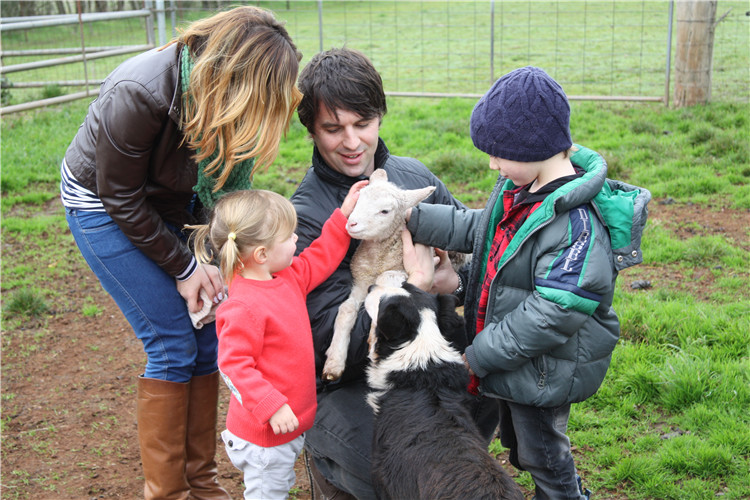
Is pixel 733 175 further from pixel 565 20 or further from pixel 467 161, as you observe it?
pixel 565 20

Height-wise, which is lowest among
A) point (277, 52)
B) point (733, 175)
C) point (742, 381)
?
point (742, 381)

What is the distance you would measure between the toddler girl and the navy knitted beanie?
92cm

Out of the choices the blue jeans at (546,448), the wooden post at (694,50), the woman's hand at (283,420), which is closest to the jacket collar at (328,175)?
the woman's hand at (283,420)

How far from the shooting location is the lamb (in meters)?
3.17

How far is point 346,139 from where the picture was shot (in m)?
3.27

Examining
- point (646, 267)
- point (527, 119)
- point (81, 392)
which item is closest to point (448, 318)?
point (527, 119)

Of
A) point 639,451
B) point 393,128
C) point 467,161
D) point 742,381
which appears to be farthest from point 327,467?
point 393,128

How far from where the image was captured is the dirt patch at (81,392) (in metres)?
4.10

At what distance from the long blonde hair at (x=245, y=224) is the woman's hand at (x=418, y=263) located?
0.62 m

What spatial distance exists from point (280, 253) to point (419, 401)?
2.75 ft

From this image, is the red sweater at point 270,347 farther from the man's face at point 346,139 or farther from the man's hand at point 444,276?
the man's hand at point 444,276

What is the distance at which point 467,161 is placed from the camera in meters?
8.21

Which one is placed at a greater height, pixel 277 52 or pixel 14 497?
pixel 277 52

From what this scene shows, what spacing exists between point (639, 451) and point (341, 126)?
2.48 meters
